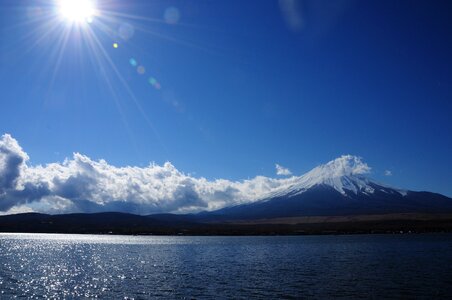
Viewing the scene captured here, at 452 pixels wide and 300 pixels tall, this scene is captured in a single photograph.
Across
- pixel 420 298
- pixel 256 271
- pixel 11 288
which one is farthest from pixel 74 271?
pixel 420 298

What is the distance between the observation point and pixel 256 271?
5812 centimetres

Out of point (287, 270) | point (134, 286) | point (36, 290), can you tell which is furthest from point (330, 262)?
point (36, 290)

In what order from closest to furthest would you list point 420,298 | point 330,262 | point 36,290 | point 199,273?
point 420,298 < point 36,290 < point 199,273 < point 330,262

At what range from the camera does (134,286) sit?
46125 mm

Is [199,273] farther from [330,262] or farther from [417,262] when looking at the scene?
[417,262]

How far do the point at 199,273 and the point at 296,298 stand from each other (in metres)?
22.1

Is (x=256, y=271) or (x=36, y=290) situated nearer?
(x=36, y=290)

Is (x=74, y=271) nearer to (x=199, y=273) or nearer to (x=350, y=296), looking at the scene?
(x=199, y=273)

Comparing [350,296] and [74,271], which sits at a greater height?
[74,271]

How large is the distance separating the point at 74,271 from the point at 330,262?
129 ft

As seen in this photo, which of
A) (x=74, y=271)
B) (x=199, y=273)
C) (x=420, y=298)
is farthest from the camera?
(x=74, y=271)

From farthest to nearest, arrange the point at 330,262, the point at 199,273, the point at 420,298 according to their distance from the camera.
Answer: the point at 330,262, the point at 199,273, the point at 420,298

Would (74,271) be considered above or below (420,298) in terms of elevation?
above

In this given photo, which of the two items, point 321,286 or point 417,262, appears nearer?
point 321,286
